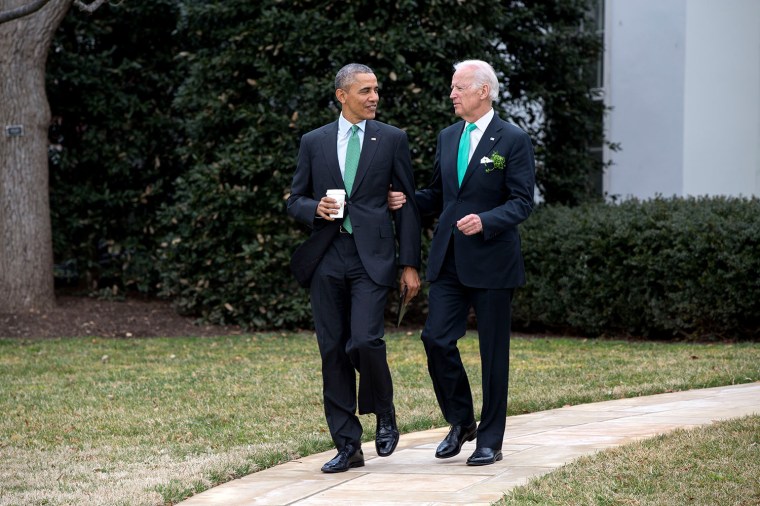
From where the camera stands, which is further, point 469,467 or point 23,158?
point 23,158

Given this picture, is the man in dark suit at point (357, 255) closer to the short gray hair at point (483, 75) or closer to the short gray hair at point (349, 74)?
the short gray hair at point (349, 74)

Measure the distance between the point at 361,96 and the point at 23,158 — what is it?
8.27m

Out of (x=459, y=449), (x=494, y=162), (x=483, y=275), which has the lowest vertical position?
(x=459, y=449)

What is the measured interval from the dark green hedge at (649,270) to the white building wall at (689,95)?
9.63 feet

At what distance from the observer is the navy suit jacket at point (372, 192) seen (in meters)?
5.89

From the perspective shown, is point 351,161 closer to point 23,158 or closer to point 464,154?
point 464,154

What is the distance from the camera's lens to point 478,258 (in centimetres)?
589

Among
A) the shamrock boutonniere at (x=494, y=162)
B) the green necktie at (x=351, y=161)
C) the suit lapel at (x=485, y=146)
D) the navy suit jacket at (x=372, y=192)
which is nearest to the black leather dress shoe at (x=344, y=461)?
the navy suit jacket at (x=372, y=192)

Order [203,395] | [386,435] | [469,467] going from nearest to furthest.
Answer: [469,467] → [386,435] → [203,395]

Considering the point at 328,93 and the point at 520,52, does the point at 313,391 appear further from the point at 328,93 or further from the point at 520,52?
the point at 520,52

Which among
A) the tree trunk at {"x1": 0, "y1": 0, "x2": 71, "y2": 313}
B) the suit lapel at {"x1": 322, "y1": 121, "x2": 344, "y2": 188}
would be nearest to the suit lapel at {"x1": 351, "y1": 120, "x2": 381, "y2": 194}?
the suit lapel at {"x1": 322, "y1": 121, "x2": 344, "y2": 188}

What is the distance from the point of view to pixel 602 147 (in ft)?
54.2

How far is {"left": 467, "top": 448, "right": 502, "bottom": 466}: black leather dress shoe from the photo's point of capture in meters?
5.79

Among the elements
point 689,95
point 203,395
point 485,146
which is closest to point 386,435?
point 485,146
